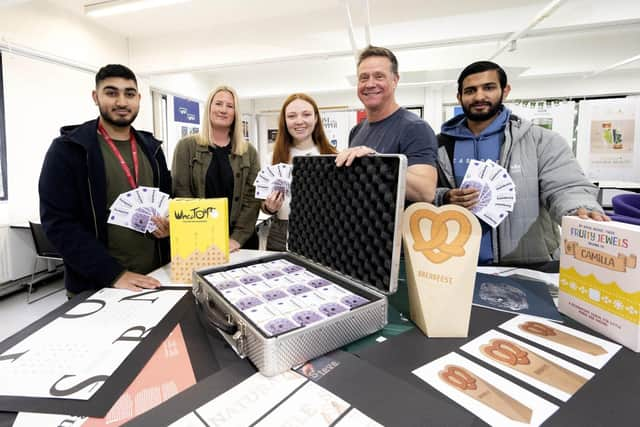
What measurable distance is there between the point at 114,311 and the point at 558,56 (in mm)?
7095

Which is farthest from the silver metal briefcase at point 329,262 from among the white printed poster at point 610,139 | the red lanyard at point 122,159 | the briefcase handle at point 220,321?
the white printed poster at point 610,139

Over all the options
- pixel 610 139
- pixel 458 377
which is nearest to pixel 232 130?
pixel 458 377

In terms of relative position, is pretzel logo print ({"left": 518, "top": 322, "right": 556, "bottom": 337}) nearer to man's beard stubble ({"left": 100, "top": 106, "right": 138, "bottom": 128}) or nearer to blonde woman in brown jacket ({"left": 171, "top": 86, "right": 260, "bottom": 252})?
blonde woman in brown jacket ({"left": 171, "top": 86, "right": 260, "bottom": 252})

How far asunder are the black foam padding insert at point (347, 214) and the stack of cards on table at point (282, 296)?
3.2 inches

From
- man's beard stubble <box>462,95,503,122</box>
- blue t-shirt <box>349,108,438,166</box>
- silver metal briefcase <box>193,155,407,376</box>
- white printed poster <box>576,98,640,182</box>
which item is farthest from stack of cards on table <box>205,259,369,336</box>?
white printed poster <box>576,98,640,182</box>

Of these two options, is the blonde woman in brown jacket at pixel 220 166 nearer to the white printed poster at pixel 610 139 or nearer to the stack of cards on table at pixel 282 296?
the stack of cards on table at pixel 282 296

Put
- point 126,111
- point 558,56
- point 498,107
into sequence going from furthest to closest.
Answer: point 558,56, point 498,107, point 126,111

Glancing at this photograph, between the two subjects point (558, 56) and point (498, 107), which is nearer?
point (498, 107)

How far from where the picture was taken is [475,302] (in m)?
1.02

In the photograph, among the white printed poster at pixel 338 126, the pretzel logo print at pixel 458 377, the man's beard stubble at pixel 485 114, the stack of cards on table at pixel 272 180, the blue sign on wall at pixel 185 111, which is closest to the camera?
the pretzel logo print at pixel 458 377

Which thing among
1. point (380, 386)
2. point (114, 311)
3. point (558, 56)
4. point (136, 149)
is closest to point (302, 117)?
point (136, 149)

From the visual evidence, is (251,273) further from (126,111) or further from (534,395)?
(126,111)

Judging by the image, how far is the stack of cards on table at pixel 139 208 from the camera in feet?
4.36

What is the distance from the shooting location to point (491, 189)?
1421 millimetres
